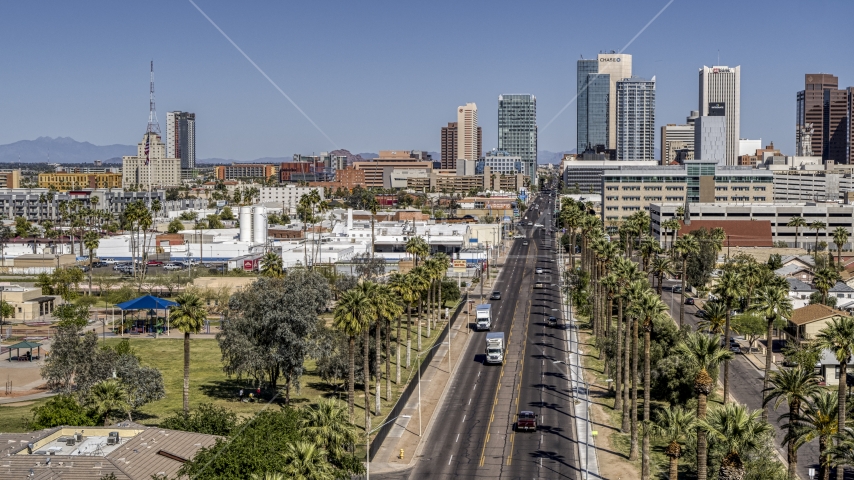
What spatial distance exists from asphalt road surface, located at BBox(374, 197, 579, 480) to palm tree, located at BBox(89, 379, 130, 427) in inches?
676

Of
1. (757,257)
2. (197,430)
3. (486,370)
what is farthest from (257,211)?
(197,430)

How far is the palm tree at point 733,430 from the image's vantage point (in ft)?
149

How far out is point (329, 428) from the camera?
5022cm

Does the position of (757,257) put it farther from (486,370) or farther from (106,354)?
(106,354)

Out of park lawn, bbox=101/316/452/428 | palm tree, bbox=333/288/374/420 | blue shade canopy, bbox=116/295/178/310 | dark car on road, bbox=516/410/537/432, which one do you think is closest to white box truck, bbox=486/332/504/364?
park lawn, bbox=101/316/452/428

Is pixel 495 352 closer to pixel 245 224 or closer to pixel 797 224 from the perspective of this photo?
pixel 797 224

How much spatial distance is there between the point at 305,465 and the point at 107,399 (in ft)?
72.3

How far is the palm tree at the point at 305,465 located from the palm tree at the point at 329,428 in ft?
16.2

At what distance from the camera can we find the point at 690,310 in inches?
4835

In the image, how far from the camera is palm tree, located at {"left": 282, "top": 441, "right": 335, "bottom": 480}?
4234cm

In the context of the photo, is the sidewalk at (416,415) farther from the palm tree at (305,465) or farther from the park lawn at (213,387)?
the palm tree at (305,465)

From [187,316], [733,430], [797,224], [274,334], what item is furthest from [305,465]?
[797,224]

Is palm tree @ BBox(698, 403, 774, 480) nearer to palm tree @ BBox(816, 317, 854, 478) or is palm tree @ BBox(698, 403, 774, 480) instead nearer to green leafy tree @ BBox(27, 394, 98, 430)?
palm tree @ BBox(816, 317, 854, 478)

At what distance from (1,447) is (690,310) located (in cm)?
9188
